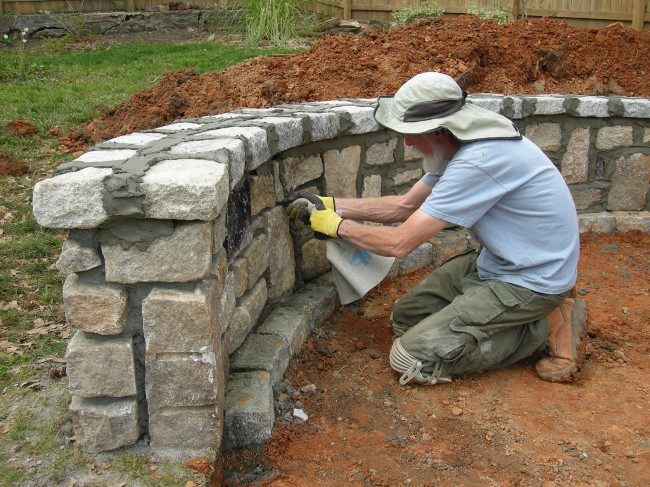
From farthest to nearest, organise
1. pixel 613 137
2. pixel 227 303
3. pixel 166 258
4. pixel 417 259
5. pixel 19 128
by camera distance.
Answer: pixel 19 128 → pixel 613 137 → pixel 417 259 → pixel 227 303 → pixel 166 258

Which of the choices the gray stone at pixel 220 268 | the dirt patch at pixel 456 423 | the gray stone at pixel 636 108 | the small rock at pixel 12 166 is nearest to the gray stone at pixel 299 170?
the dirt patch at pixel 456 423

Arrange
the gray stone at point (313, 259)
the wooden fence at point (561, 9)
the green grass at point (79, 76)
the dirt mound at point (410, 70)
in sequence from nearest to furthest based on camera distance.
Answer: the gray stone at point (313, 259) → the dirt mound at point (410, 70) → the green grass at point (79, 76) → the wooden fence at point (561, 9)

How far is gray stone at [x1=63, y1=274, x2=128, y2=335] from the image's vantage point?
8.23 ft

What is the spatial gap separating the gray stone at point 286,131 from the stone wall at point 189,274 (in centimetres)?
1

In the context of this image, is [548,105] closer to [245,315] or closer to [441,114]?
[441,114]

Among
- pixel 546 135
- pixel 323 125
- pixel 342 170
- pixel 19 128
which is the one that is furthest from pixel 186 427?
pixel 19 128

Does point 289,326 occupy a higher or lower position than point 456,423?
higher

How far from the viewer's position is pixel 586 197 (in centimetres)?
552

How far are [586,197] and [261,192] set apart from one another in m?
3.13

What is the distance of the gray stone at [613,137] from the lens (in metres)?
5.34

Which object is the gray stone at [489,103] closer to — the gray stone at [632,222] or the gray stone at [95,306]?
the gray stone at [632,222]

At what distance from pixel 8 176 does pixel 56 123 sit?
126 centimetres

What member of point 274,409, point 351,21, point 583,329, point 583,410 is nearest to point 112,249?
point 274,409

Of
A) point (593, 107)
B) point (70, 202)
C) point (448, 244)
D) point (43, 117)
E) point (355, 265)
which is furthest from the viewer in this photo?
point (43, 117)
